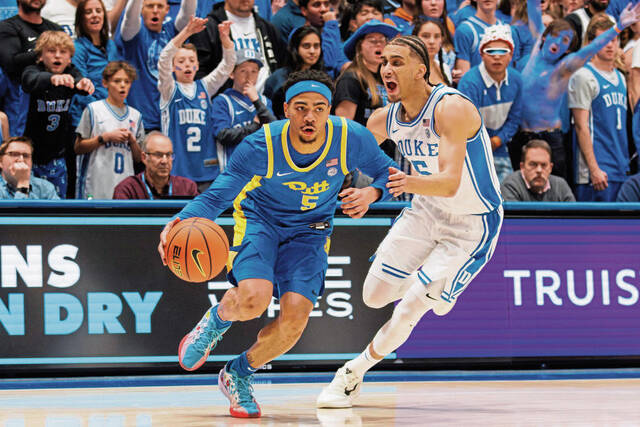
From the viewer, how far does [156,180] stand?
8141 millimetres

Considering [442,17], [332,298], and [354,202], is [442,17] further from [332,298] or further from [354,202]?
[354,202]

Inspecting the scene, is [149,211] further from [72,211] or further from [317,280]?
[317,280]

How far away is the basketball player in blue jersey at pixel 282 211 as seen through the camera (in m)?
5.52

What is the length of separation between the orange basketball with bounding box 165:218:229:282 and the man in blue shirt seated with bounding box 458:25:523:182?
14.6 ft

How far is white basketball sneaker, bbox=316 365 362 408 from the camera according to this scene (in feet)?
19.1

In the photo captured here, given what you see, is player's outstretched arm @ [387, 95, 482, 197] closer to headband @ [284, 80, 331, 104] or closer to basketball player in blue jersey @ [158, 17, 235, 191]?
headband @ [284, 80, 331, 104]

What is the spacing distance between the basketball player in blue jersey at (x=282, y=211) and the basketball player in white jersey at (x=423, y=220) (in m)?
0.32

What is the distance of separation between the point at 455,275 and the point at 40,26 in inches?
203

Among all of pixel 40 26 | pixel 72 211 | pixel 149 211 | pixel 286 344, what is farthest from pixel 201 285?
pixel 40 26

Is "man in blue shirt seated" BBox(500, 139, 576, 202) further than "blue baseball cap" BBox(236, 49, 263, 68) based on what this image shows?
No

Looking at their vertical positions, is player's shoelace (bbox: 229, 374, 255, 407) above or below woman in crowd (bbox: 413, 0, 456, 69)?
below

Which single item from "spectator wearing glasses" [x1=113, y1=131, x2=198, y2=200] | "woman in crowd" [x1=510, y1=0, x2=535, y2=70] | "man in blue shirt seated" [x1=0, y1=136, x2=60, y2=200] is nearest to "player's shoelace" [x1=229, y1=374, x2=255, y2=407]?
"spectator wearing glasses" [x1=113, y1=131, x2=198, y2=200]

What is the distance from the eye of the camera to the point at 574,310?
7820 mm

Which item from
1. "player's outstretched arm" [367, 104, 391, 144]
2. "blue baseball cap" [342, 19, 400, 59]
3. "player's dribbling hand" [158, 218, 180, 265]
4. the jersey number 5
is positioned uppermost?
"blue baseball cap" [342, 19, 400, 59]
